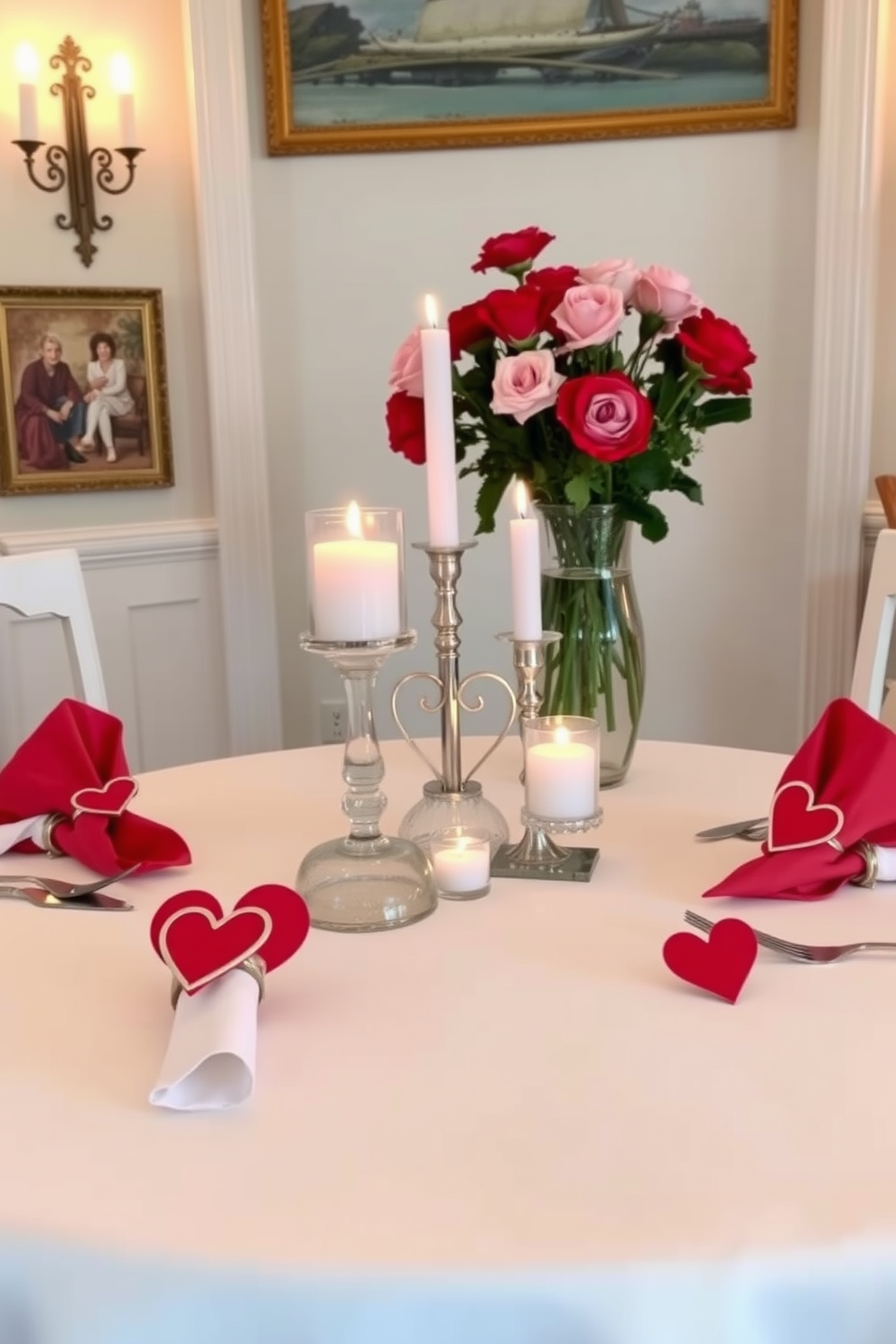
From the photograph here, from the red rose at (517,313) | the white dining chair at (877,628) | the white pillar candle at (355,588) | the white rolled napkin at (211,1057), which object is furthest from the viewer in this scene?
the white dining chair at (877,628)

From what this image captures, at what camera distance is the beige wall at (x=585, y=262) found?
2467mm

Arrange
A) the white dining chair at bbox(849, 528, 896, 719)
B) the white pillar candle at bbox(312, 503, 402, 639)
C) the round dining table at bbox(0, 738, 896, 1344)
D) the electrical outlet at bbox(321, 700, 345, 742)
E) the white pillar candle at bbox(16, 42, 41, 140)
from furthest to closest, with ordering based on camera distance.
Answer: the electrical outlet at bbox(321, 700, 345, 742) → the white pillar candle at bbox(16, 42, 41, 140) → the white dining chair at bbox(849, 528, 896, 719) → the white pillar candle at bbox(312, 503, 402, 639) → the round dining table at bbox(0, 738, 896, 1344)

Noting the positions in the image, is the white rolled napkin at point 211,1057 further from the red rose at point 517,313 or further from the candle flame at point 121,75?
the candle flame at point 121,75

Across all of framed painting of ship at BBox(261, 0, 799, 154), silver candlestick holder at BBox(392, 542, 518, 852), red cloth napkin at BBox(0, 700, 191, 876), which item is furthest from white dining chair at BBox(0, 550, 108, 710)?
framed painting of ship at BBox(261, 0, 799, 154)

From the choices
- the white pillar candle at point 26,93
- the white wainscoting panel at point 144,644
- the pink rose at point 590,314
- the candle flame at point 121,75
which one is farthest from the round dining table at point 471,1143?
the candle flame at point 121,75

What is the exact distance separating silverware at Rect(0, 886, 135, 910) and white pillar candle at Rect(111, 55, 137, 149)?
1743 millimetres

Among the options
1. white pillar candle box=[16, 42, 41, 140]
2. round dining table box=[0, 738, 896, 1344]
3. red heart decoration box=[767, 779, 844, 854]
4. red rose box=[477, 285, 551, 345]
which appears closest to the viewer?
round dining table box=[0, 738, 896, 1344]

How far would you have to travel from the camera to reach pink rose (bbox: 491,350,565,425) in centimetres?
124

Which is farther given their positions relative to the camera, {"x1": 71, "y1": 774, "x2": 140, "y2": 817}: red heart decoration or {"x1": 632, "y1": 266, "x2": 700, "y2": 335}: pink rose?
{"x1": 632, "y1": 266, "x2": 700, "y2": 335}: pink rose

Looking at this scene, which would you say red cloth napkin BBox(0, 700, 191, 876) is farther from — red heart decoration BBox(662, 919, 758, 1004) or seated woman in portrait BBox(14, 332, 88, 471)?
seated woman in portrait BBox(14, 332, 88, 471)

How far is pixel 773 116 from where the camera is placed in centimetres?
239

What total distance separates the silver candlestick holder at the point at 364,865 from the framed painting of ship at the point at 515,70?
5.95ft

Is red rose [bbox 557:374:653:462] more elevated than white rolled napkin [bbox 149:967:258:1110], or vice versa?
red rose [bbox 557:374:653:462]

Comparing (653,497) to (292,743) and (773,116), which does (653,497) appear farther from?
(292,743)
